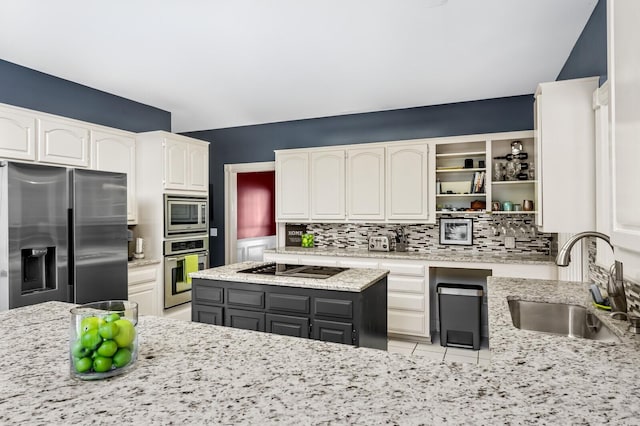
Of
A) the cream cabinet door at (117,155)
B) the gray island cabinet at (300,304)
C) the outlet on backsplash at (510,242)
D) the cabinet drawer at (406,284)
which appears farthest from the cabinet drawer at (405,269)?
the cream cabinet door at (117,155)

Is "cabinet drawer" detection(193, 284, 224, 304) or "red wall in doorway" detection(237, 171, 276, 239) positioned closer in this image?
"cabinet drawer" detection(193, 284, 224, 304)

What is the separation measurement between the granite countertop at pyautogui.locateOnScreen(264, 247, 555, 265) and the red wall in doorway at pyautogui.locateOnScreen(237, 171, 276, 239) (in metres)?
2.02

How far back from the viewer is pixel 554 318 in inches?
84.4

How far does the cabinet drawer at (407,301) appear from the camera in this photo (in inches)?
164

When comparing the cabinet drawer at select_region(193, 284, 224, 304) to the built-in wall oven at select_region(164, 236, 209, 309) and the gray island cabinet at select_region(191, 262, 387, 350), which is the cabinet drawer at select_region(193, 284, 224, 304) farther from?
the built-in wall oven at select_region(164, 236, 209, 309)

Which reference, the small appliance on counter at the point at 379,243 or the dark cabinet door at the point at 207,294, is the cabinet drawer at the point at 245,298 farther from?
the small appliance on counter at the point at 379,243

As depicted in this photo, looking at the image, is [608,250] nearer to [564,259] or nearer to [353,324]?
[564,259]

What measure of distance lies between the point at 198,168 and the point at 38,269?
218cm

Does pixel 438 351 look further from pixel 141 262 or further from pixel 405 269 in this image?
pixel 141 262

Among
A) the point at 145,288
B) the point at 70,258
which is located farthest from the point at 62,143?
the point at 145,288

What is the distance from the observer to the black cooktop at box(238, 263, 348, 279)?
2.97 m

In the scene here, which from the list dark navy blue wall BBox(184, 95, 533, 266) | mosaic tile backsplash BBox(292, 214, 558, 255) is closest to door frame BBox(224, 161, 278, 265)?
dark navy blue wall BBox(184, 95, 533, 266)

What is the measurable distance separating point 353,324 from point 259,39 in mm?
2192

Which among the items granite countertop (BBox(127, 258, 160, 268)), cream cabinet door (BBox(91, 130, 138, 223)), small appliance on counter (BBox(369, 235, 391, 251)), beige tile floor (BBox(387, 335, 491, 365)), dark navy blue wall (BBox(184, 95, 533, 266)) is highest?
dark navy blue wall (BBox(184, 95, 533, 266))
